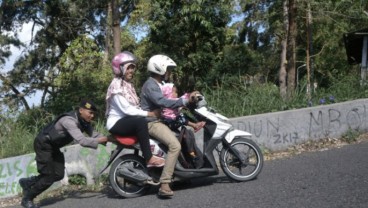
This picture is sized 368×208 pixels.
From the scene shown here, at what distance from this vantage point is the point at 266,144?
8570 millimetres

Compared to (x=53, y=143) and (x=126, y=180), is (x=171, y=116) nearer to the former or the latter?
(x=126, y=180)

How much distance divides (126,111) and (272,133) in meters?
3.33

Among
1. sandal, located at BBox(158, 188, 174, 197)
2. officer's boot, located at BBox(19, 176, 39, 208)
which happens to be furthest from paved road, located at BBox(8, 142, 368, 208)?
officer's boot, located at BBox(19, 176, 39, 208)

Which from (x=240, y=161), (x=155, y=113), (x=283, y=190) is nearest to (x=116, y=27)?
(x=155, y=113)

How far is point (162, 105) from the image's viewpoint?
6.13 meters

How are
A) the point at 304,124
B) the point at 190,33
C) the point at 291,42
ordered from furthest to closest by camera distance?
the point at 190,33 → the point at 291,42 → the point at 304,124

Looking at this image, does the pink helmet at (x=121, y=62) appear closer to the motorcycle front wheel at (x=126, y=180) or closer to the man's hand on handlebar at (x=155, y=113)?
the man's hand on handlebar at (x=155, y=113)

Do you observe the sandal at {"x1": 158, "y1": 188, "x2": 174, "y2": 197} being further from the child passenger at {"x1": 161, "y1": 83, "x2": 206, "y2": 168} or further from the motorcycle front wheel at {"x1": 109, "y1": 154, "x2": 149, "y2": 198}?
the child passenger at {"x1": 161, "y1": 83, "x2": 206, "y2": 168}

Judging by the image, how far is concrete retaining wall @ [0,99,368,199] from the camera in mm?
7578

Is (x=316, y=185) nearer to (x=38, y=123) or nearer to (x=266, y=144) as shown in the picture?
(x=266, y=144)

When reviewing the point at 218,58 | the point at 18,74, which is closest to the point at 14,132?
the point at 218,58

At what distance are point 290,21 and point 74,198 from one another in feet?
23.3

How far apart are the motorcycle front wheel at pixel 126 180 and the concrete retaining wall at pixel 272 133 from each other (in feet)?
4.19

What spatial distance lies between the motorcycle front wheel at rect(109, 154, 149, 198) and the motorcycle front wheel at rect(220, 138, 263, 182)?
109 centimetres
